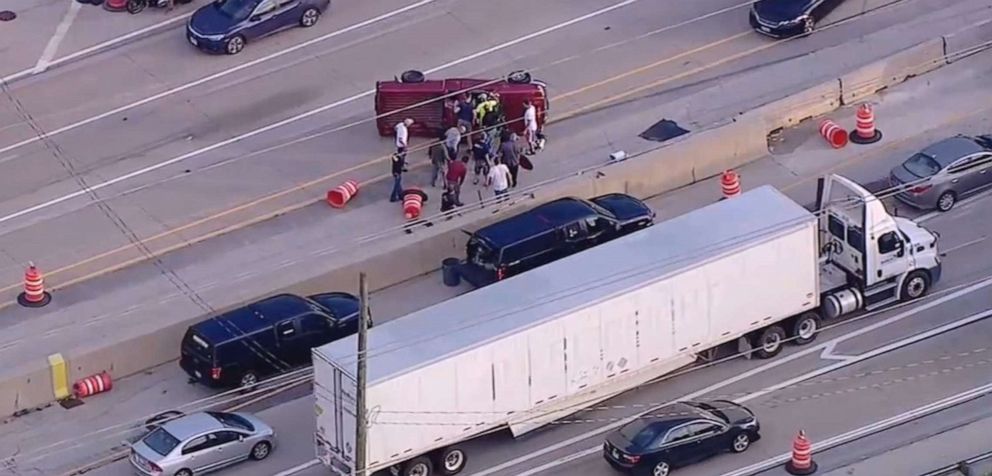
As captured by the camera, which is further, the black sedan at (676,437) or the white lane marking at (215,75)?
the white lane marking at (215,75)

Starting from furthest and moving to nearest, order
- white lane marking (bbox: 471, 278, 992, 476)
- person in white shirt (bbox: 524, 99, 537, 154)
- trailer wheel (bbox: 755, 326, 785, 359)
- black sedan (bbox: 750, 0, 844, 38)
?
black sedan (bbox: 750, 0, 844, 38) < person in white shirt (bbox: 524, 99, 537, 154) < trailer wheel (bbox: 755, 326, 785, 359) < white lane marking (bbox: 471, 278, 992, 476)

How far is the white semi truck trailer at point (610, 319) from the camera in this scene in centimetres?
4825

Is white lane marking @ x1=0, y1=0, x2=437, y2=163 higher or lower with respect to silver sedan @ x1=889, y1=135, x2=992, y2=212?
lower

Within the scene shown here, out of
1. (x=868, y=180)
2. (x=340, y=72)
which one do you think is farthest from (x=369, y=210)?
→ (x=868, y=180)

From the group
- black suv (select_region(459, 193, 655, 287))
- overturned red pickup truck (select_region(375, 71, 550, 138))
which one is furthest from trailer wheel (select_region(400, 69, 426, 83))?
black suv (select_region(459, 193, 655, 287))

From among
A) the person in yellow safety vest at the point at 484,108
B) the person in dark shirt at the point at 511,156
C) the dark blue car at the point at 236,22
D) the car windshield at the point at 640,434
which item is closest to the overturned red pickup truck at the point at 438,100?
the person in yellow safety vest at the point at 484,108

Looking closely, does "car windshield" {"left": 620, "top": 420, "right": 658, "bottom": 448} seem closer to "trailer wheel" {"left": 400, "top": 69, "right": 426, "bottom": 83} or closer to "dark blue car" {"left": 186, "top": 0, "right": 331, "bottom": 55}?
"trailer wheel" {"left": 400, "top": 69, "right": 426, "bottom": 83}

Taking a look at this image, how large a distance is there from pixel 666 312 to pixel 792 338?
336 cm

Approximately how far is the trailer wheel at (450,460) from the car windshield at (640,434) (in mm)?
2832

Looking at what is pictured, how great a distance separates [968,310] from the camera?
53.7m

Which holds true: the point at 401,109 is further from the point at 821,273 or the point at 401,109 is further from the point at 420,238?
the point at 821,273

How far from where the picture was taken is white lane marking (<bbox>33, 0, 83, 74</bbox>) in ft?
207

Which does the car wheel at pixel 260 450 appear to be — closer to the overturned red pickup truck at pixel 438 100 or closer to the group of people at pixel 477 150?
the group of people at pixel 477 150

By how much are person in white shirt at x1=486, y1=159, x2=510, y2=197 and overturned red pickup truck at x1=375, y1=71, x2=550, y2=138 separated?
215 cm
